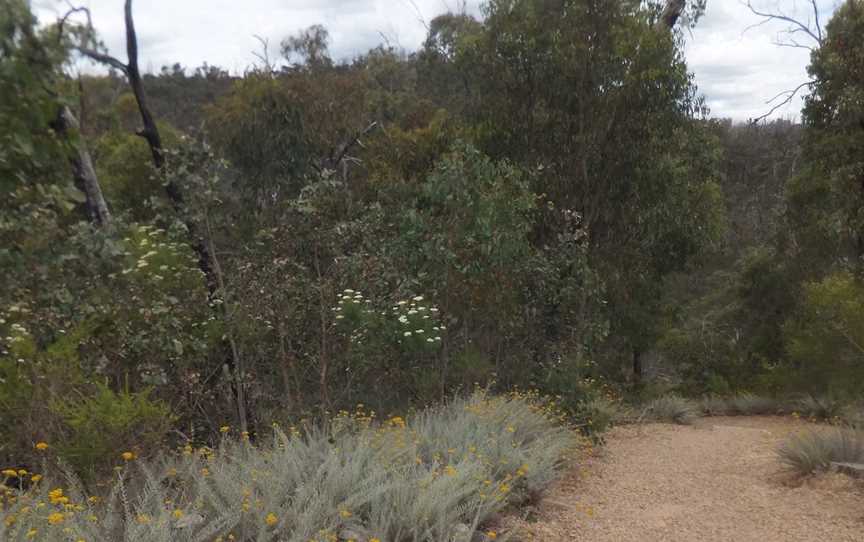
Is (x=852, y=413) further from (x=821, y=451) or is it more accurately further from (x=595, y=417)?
(x=821, y=451)

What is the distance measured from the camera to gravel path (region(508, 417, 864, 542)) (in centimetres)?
477

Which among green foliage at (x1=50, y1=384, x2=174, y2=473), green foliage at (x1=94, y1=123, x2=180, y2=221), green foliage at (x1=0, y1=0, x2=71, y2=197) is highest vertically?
green foliage at (x1=94, y1=123, x2=180, y2=221)

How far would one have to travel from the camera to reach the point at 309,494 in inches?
151

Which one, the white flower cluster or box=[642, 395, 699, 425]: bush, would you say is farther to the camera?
box=[642, 395, 699, 425]: bush

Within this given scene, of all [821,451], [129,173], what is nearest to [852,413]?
[821,451]

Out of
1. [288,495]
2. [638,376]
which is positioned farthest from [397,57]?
[288,495]

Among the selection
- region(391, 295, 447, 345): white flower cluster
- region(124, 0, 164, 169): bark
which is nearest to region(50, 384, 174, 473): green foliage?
region(391, 295, 447, 345): white flower cluster

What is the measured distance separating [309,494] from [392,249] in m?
4.25

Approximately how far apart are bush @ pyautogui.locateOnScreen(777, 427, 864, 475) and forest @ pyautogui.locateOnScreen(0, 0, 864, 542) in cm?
207

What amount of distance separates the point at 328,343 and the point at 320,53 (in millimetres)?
22863

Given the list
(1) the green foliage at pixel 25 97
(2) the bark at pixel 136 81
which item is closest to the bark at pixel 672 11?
(2) the bark at pixel 136 81

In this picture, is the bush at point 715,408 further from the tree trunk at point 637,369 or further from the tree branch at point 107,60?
the tree branch at point 107,60

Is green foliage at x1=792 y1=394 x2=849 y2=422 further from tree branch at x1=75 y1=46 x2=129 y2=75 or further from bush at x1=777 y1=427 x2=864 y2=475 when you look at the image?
tree branch at x1=75 y1=46 x2=129 y2=75

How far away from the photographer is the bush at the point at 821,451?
5986mm
